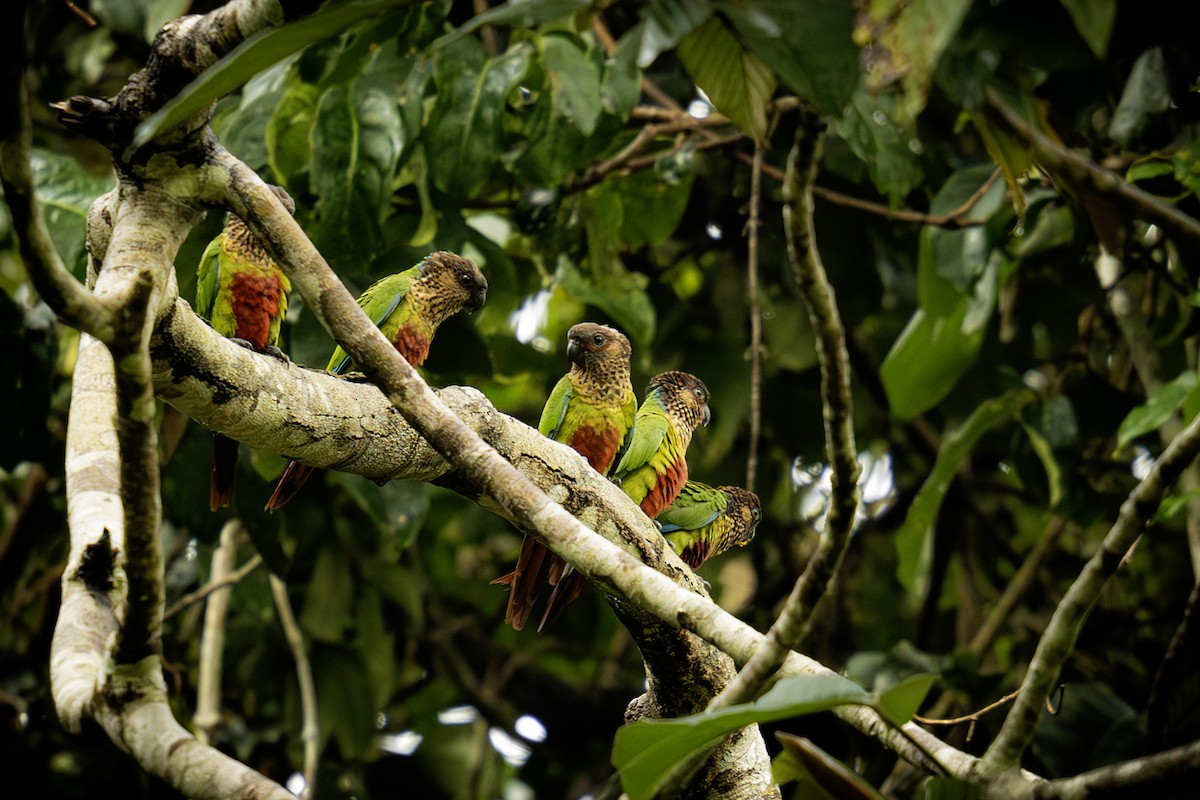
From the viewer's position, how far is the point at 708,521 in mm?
2504

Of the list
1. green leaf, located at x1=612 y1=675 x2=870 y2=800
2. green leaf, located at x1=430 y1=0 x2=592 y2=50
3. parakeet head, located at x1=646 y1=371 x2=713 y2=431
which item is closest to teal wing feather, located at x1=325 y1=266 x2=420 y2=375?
parakeet head, located at x1=646 y1=371 x2=713 y2=431

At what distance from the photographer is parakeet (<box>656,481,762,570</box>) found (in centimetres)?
252

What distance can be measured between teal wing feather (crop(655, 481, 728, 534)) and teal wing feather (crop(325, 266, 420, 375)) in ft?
2.39

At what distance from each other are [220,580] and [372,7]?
9.40 ft

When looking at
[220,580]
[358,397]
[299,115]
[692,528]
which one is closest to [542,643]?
[220,580]

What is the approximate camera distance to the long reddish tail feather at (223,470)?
7.07 ft

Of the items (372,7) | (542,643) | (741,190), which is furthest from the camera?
(542,643)

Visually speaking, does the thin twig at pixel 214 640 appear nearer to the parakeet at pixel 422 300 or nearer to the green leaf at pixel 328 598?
the green leaf at pixel 328 598

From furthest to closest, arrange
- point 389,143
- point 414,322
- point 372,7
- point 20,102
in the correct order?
point 389,143 < point 414,322 < point 372,7 < point 20,102

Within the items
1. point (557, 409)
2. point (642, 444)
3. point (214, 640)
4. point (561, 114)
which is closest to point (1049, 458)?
point (642, 444)

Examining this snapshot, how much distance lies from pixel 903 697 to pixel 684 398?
4.16 feet

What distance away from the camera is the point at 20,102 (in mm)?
1099

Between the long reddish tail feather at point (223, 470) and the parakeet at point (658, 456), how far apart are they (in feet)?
2.56

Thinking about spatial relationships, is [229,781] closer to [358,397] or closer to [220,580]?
[358,397]
